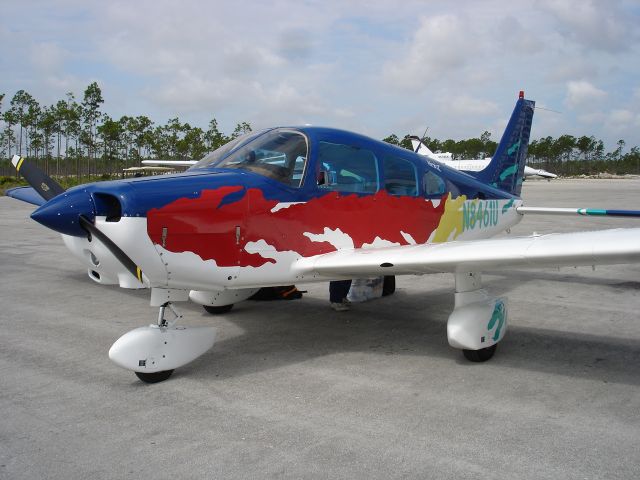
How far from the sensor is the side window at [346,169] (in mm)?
5574

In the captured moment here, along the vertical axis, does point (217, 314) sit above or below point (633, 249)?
below

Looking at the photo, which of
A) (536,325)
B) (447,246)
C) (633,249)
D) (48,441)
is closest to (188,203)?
(48,441)

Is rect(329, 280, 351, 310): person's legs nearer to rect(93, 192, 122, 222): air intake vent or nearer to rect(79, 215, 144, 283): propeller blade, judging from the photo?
rect(79, 215, 144, 283): propeller blade

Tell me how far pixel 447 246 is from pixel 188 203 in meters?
2.31

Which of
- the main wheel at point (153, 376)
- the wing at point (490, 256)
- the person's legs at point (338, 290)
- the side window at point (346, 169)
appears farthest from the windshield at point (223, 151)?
the person's legs at point (338, 290)

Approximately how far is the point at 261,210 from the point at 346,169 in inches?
47.5

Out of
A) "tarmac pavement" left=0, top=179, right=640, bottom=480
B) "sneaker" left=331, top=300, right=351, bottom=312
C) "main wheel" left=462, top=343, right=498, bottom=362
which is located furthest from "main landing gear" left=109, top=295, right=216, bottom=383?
"sneaker" left=331, top=300, right=351, bottom=312

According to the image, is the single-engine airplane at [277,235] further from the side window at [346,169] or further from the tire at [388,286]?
the tire at [388,286]

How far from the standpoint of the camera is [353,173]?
585 centimetres

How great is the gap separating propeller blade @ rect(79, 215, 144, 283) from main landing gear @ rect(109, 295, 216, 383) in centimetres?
48

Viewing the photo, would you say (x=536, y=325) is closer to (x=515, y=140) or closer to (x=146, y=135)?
(x=515, y=140)

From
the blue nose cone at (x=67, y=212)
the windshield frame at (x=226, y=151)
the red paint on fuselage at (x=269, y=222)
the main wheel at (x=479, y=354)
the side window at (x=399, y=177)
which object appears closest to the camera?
the blue nose cone at (x=67, y=212)

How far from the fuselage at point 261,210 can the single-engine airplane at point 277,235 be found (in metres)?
0.01

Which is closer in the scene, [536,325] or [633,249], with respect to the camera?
[633,249]
